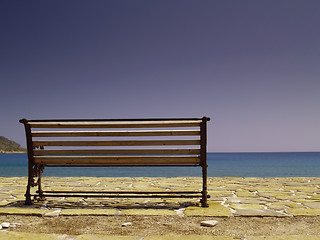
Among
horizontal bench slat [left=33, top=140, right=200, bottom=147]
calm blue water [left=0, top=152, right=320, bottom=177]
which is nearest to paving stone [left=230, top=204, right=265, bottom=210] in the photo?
horizontal bench slat [left=33, top=140, right=200, bottom=147]

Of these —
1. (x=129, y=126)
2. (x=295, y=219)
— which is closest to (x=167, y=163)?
(x=129, y=126)

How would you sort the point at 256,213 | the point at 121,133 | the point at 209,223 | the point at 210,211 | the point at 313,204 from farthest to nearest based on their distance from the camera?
1. the point at 313,204
2. the point at 121,133
3. the point at 210,211
4. the point at 256,213
5. the point at 209,223

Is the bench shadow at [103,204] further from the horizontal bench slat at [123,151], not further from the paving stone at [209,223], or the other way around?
the paving stone at [209,223]

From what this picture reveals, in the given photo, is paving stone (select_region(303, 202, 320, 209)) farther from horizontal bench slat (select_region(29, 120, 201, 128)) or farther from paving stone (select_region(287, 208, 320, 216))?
horizontal bench slat (select_region(29, 120, 201, 128))

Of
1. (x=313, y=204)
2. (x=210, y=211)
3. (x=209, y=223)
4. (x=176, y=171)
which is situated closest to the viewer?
(x=209, y=223)

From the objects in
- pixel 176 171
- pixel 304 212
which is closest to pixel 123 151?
pixel 304 212

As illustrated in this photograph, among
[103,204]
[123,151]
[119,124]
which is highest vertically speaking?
[119,124]

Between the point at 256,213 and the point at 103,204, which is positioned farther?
the point at 103,204

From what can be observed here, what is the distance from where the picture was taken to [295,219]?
11.3ft

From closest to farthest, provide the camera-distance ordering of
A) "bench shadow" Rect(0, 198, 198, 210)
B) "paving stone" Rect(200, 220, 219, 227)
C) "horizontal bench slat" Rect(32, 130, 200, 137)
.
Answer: "paving stone" Rect(200, 220, 219, 227)
"horizontal bench slat" Rect(32, 130, 200, 137)
"bench shadow" Rect(0, 198, 198, 210)

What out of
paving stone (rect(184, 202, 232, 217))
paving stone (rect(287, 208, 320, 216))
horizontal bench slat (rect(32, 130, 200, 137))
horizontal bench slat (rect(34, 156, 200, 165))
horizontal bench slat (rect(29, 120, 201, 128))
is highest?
horizontal bench slat (rect(29, 120, 201, 128))

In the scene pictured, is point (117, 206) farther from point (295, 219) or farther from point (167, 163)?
point (295, 219)

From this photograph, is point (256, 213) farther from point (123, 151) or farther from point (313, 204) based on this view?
point (123, 151)

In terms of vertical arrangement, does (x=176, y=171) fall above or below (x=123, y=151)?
below
